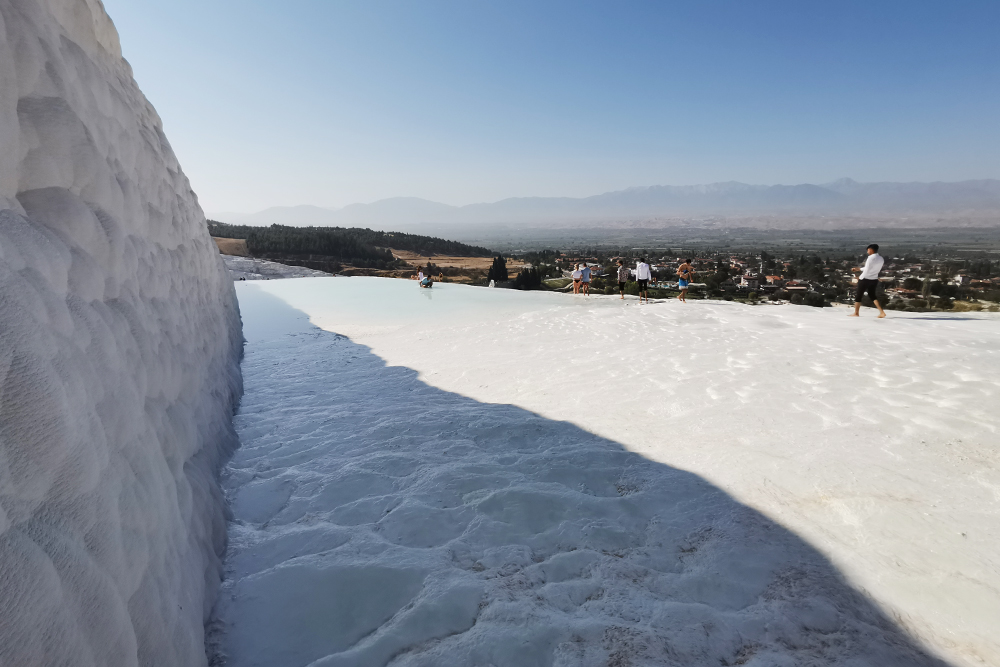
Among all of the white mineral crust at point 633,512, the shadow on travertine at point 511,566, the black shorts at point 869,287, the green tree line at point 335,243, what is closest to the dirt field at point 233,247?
the green tree line at point 335,243

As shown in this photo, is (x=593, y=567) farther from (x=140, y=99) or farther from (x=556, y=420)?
(x=140, y=99)

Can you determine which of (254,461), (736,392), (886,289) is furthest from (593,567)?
(886,289)

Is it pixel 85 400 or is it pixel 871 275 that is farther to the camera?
pixel 871 275

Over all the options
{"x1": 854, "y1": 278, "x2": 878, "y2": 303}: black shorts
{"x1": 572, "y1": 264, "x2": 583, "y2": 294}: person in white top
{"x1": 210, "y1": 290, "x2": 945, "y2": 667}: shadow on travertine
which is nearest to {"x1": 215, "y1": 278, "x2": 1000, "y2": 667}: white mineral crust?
{"x1": 210, "y1": 290, "x2": 945, "y2": 667}: shadow on travertine

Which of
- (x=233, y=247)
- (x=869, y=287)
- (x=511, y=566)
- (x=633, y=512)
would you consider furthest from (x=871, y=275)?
(x=233, y=247)

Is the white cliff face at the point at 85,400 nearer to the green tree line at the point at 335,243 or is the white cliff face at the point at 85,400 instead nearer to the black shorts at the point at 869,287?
the black shorts at the point at 869,287

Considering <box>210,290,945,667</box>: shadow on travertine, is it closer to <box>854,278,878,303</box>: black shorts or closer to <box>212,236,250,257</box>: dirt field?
<box>854,278,878,303</box>: black shorts

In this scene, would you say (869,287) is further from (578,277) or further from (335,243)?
(335,243)
